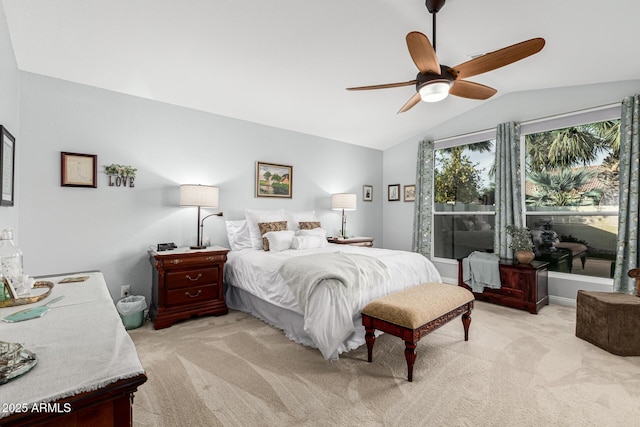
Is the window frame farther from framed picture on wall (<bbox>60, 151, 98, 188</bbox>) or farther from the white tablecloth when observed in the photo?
framed picture on wall (<bbox>60, 151, 98, 188</bbox>)

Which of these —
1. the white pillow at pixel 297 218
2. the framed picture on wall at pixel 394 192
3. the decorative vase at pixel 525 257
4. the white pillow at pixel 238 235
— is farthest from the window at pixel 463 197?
the white pillow at pixel 238 235

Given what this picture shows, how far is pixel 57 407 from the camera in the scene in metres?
0.69

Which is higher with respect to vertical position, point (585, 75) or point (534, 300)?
point (585, 75)

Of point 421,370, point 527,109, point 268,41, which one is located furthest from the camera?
point 527,109

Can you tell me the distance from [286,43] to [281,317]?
8.72 ft

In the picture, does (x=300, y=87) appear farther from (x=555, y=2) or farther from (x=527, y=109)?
(x=527, y=109)

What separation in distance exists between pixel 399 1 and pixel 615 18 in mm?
1712

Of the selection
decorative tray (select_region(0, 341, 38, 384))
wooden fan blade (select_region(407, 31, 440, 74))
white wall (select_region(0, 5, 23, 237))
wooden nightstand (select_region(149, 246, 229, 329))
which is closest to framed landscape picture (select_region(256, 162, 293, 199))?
wooden nightstand (select_region(149, 246, 229, 329))

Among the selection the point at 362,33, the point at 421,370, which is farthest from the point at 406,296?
the point at 362,33

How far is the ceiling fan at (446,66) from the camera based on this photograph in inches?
73.9

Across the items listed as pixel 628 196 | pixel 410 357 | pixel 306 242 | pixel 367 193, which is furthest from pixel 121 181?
pixel 628 196

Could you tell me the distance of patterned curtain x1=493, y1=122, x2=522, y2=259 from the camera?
410cm

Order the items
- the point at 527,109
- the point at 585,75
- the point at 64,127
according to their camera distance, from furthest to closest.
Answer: the point at 527,109 < the point at 585,75 < the point at 64,127

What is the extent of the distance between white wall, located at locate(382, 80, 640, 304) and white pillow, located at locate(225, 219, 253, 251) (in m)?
3.11
